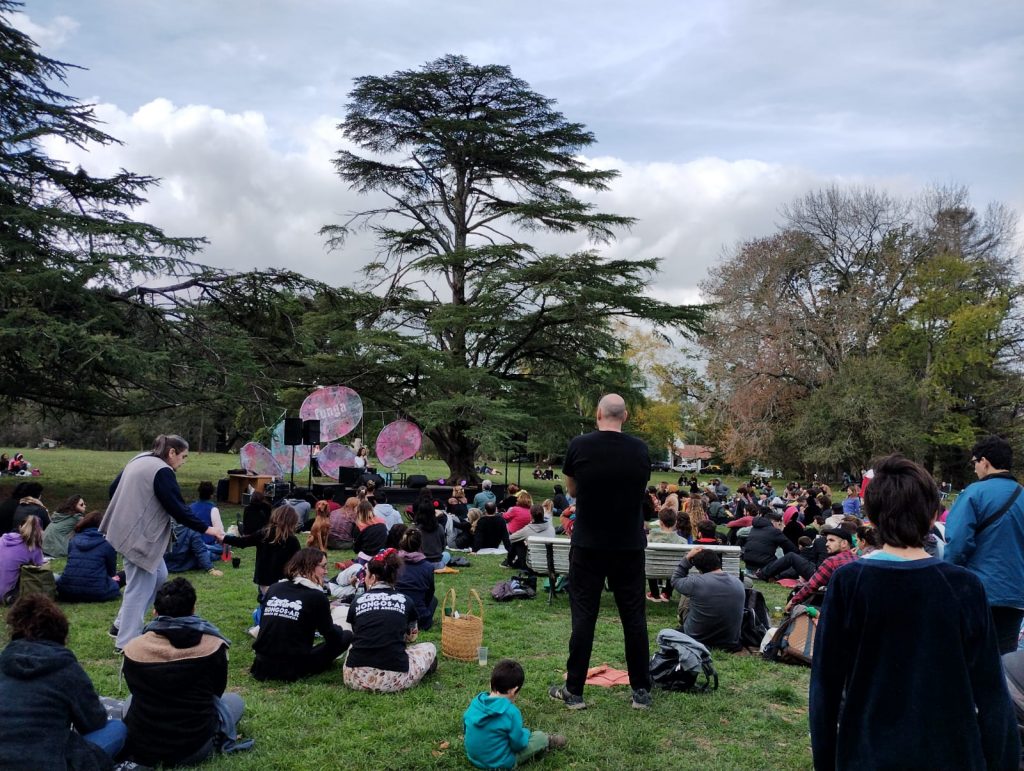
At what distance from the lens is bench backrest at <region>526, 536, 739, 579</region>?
781cm

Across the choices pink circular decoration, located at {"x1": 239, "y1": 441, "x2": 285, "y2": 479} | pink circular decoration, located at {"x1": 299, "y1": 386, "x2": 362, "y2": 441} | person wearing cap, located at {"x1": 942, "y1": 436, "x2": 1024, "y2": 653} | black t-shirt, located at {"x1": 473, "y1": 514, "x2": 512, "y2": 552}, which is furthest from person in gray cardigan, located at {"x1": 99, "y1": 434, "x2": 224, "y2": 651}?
pink circular decoration, located at {"x1": 239, "y1": 441, "x2": 285, "y2": 479}

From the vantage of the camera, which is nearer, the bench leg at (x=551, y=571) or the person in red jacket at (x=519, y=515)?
the bench leg at (x=551, y=571)

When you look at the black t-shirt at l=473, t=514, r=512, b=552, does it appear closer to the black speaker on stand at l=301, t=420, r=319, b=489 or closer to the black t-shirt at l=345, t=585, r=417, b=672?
the black speaker on stand at l=301, t=420, r=319, b=489

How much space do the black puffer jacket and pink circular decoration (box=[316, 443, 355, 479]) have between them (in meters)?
9.89

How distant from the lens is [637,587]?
4.55 meters

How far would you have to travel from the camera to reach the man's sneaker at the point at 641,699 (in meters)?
4.76

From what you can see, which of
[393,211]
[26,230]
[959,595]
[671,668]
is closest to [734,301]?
[393,211]

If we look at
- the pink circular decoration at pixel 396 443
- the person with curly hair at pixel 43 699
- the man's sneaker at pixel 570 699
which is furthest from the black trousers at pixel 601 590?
the pink circular decoration at pixel 396 443

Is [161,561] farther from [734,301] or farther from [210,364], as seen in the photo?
[734,301]

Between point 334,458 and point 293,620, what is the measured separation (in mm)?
12552

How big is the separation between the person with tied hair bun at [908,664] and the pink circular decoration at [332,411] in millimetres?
14173

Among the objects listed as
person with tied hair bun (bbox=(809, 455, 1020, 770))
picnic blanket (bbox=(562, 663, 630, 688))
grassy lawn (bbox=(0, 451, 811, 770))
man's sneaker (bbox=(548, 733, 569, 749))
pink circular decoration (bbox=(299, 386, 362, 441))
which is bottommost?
grassy lawn (bbox=(0, 451, 811, 770))

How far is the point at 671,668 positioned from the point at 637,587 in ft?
3.56

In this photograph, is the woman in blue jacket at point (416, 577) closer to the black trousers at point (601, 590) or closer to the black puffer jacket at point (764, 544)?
the black trousers at point (601, 590)
